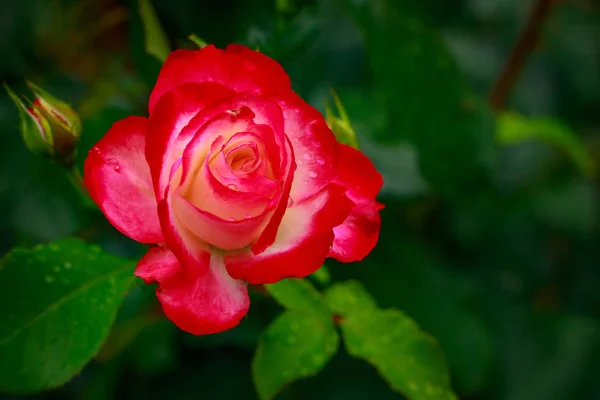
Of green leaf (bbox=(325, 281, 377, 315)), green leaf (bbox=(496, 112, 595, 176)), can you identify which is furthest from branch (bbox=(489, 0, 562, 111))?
green leaf (bbox=(325, 281, 377, 315))

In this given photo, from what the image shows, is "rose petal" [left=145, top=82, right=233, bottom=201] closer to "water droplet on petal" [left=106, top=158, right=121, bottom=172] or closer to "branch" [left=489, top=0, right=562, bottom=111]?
"water droplet on petal" [left=106, top=158, right=121, bottom=172]

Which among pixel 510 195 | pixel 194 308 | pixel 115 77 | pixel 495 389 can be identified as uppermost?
pixel 194 308

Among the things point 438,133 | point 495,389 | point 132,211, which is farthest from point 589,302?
point 132,211

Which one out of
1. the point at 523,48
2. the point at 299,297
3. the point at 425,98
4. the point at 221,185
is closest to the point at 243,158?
Result: the point at 221,185

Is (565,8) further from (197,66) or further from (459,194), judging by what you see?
(197,66)

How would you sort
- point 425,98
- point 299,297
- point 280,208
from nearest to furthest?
point 280,208, point 299,297, point 425,98

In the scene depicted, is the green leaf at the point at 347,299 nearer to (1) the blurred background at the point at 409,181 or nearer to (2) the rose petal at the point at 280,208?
(1) the blurred background at the point at 409,181

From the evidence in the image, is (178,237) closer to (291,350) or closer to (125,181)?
(125,181)

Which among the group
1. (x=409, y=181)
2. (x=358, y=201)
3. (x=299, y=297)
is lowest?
(x=409, y=181)
